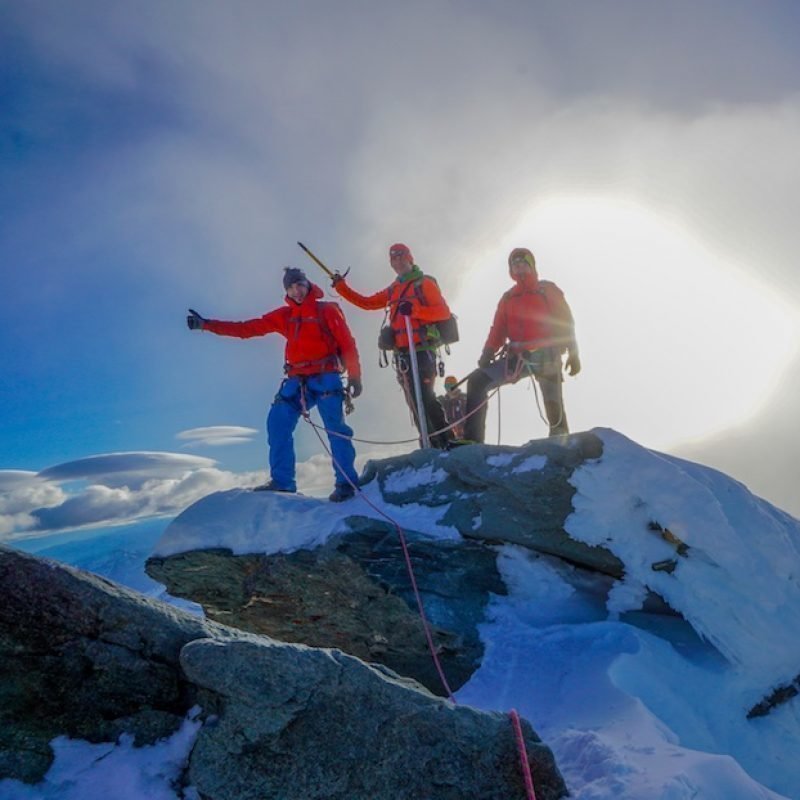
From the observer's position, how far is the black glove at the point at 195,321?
8.88 metres

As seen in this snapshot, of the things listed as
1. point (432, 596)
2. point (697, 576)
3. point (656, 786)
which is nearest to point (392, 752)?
point (656, 786)

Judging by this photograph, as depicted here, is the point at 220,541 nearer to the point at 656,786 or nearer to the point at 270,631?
the point at 270,631

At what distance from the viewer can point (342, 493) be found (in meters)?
8.52

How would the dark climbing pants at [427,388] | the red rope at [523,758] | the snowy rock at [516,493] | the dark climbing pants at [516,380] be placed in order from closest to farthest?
the red rope at [523,758] → the snowy rock at [516,493] → the dark climbing pants at [516,380] → the dark climbing pants at [427,388]

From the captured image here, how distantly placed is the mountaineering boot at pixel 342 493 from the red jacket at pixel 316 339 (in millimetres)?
→ 1744

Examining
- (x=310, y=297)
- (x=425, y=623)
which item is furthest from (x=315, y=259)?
(x=425, y=623)

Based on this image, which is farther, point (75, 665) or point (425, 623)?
point (425, 623)

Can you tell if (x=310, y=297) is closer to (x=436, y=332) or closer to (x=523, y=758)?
(x=436, y=332)

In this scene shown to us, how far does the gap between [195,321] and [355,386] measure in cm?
282

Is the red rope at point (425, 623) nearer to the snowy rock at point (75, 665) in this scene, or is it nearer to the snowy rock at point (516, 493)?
the snowy rock at point (516, 493)

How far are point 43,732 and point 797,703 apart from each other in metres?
7.40

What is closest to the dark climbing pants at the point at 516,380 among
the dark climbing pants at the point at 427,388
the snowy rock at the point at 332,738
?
the dark climbing pants at the point at 427,388

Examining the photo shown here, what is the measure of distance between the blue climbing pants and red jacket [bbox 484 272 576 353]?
3194 millimetres

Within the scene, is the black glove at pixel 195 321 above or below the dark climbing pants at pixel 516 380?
above
